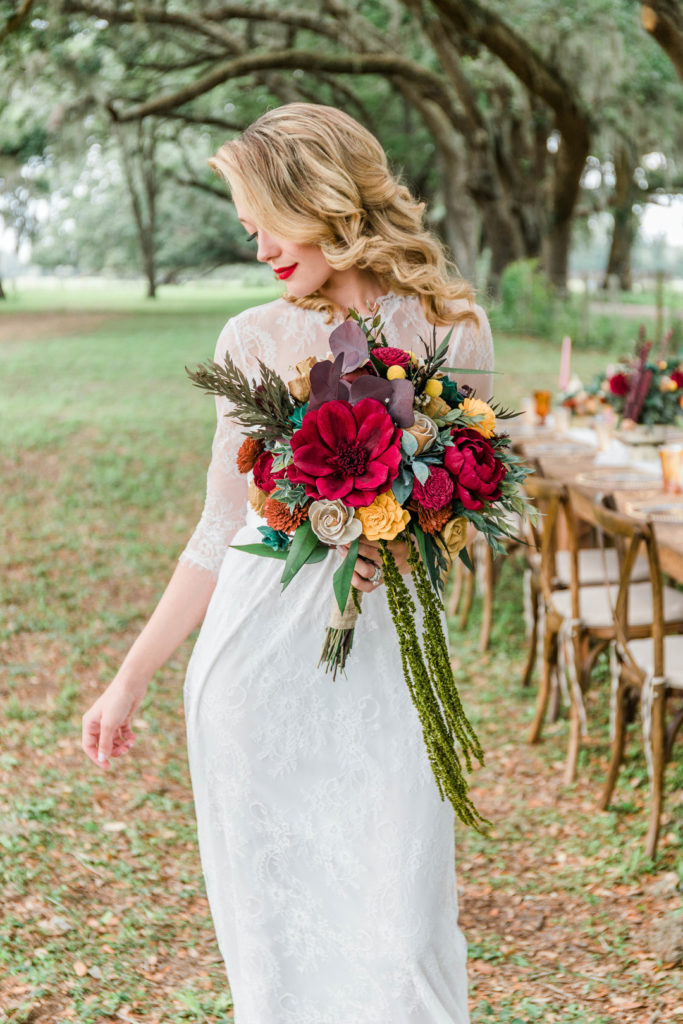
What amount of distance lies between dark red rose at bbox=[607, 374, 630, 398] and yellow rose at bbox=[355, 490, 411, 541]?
14.1 ft

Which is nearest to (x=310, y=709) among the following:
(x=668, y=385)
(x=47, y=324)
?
(x=668, y=385)

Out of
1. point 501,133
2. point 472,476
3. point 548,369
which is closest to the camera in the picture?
point 472,476

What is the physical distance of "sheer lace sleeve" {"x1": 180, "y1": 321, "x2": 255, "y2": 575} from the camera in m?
2.33

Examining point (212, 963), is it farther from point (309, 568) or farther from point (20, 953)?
point (309, 568)

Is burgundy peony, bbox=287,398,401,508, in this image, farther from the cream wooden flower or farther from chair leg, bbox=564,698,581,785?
chair leg, bbox=564,698,581,785

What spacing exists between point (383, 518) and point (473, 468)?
0.60 feet

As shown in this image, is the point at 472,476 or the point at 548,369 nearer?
the point at 472,476

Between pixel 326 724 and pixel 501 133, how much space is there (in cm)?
1964

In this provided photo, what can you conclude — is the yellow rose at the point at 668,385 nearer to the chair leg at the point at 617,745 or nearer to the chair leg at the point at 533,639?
the chair leg at the point at 533,639

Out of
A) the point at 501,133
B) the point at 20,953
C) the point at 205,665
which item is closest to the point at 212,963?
the point at 20,953

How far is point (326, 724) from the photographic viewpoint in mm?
2230

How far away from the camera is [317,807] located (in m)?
2.23

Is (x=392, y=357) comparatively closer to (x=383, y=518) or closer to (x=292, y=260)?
(x=383, y=518)

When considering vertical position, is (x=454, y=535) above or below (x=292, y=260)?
below
